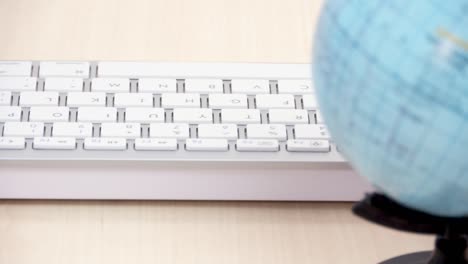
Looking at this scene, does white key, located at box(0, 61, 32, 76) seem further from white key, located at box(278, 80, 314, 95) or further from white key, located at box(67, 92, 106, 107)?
white key, located at box(278, 80, 314, 95)

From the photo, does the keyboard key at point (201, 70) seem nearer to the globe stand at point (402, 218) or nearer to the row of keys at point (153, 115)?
the row of keys at point (153, 115)

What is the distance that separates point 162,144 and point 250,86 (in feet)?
0.31

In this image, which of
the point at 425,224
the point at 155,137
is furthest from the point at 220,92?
the point at 425,224

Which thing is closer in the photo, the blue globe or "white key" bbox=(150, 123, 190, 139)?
the blue globe

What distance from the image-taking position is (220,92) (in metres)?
0.61

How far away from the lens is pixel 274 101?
61 cm

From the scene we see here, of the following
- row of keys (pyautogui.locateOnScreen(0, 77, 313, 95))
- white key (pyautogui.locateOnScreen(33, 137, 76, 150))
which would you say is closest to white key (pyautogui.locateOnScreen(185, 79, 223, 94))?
row of keys (pyautogui.locateOnScreen(0, 77, 313, 95))

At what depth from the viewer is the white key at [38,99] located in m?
0.59

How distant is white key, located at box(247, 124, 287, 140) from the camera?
58 cm

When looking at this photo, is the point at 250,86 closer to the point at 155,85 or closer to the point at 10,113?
the point at 155,85

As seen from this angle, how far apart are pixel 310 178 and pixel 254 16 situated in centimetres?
23

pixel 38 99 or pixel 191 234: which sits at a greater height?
pixel 38 99

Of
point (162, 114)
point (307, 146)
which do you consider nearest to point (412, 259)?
point (307, 146)

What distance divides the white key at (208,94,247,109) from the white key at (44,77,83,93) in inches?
4.1
